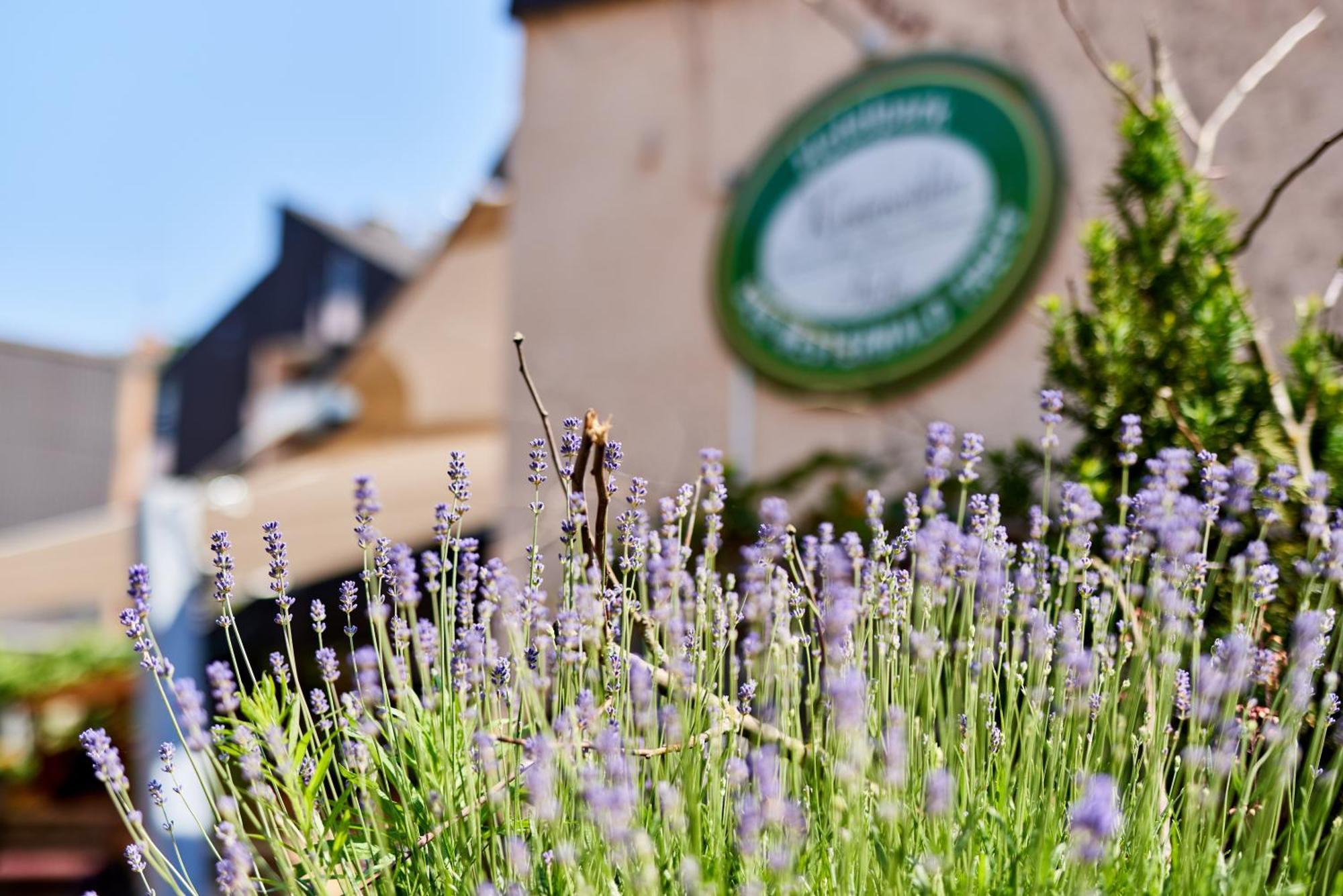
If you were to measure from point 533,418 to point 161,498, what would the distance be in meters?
1.70

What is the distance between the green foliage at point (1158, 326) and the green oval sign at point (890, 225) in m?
1.79

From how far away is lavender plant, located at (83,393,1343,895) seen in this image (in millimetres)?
1179

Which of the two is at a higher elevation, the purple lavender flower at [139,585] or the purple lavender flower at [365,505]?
the purple lavender flower at [365,505]

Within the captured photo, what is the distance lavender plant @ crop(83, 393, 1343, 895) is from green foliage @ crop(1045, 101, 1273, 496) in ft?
2.03

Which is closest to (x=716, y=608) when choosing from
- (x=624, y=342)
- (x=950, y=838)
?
(x=950, y=838)

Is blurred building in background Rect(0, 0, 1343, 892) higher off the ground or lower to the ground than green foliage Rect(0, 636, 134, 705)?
higher

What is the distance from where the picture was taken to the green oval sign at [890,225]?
438cm

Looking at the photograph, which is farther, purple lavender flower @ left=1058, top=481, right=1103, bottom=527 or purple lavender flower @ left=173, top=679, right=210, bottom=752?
purple lavender flower @ left=1058, top=481, right=1103, bottom=527

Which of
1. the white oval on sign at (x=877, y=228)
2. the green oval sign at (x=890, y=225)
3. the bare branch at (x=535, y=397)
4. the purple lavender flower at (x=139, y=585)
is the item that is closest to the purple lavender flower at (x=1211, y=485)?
the bare branch at (x=535, y=397)

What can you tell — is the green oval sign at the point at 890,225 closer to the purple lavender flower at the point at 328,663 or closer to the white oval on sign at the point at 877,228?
the white oval on sign at the point at 877,228

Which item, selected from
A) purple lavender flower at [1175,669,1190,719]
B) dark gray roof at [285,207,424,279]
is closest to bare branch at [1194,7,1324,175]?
purple lavender flower at [1175,669,1190,719]

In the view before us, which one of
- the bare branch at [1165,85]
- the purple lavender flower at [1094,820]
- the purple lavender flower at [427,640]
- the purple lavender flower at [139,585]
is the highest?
the bare branch at [1165,85]

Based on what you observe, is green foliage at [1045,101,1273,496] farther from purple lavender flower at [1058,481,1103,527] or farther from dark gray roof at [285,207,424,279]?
dark gray roof at [285,207,424,279]

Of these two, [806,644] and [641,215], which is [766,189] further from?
[806,644]
